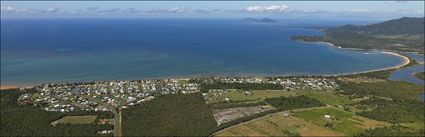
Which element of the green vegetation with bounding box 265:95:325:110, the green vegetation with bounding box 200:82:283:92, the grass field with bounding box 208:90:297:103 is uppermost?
the green vegetation with bounding box 200:82:283:92

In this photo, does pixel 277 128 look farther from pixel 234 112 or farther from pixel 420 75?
pixel 420 75

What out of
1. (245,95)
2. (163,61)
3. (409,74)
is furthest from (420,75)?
(163,61)

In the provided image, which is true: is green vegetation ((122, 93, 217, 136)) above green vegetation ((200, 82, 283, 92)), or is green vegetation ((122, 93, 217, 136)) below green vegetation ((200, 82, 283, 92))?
below

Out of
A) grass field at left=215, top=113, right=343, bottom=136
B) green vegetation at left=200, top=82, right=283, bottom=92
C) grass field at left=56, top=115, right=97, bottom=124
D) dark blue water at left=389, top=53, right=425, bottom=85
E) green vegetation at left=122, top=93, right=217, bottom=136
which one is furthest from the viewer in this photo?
dark blue water at left=389, top=53, right=425, bottom=85

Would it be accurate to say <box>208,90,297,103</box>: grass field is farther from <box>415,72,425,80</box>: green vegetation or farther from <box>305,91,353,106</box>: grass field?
<box>415,72,425,80</box>: green vegetation

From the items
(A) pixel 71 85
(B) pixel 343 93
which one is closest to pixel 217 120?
(B) pixel 343 93

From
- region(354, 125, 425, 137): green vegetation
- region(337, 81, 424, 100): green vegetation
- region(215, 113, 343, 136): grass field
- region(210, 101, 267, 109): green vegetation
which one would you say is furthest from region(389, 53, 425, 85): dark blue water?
region(215, 113, 343, 136): grass field
